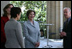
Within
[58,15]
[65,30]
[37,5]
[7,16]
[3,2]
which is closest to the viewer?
[7,16]

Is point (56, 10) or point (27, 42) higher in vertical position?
point (56, 10)

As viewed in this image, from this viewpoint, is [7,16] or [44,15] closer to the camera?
[7,16]

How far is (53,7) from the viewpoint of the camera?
328 inches

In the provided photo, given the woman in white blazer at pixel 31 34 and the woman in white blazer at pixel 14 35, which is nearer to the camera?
the woman in white blazer at pixel 14 35

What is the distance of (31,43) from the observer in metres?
1.98

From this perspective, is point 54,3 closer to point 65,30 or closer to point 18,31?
point 65,30

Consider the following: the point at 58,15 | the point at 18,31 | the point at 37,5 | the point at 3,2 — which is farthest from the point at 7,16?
the point at 37,5

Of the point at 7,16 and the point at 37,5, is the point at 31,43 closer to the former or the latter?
the point at 7,16

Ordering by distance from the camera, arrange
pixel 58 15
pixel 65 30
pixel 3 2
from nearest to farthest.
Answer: pixel 65 30
pixel 3 2
pixel 58 15

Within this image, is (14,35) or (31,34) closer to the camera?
(14,35)

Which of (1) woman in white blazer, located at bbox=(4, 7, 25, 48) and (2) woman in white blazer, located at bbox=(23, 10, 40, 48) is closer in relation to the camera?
(1) woman in white blazer, located at bbox=(4, 7, 25, 48)

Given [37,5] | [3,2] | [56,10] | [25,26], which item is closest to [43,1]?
[37,5]

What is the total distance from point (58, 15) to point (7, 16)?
21.9ft

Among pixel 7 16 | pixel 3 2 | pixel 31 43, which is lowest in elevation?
pixel 31 43
